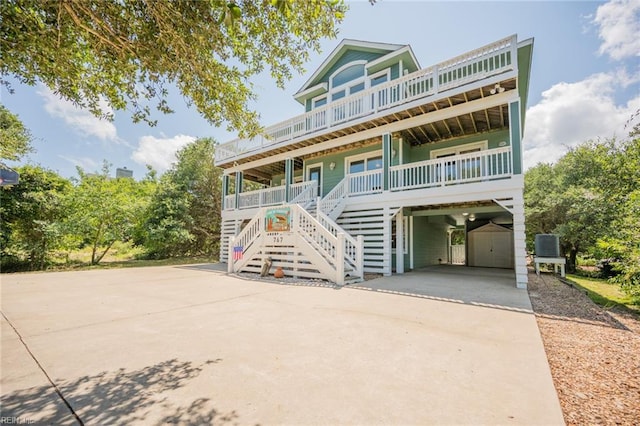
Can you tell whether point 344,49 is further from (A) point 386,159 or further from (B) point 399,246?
(B) point 399,246

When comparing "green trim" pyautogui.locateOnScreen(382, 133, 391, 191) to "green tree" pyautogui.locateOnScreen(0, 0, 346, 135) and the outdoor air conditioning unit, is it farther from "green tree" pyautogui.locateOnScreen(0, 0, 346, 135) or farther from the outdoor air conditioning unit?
the outdoor air conditioning unit

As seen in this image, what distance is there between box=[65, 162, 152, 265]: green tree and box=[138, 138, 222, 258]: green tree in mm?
1170

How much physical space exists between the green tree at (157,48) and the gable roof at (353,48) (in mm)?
8677

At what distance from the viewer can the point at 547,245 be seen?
10000mm

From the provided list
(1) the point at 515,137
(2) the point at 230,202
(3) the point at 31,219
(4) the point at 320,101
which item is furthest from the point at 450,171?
(3) the point at 31,219

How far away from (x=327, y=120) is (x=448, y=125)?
4.57 meters

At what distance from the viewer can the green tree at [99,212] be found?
13297mm

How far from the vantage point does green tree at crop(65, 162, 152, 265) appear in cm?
1330

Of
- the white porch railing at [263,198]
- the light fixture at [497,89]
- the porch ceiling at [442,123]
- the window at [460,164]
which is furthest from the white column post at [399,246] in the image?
the white porch railing at [263,198]

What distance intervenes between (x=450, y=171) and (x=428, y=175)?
70 centimetres

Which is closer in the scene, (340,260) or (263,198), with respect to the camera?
(340,260)

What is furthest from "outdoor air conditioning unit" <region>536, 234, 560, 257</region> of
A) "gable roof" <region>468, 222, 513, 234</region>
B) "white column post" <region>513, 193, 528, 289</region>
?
"gable roof" <region>468, 222, 513, 234</region>

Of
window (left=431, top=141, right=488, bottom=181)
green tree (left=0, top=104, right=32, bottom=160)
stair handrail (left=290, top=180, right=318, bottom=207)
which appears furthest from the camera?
green tree (left=0, top=104, right=32, bottom=160)

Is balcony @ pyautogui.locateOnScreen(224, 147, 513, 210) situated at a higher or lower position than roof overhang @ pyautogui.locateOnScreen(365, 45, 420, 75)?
lower
